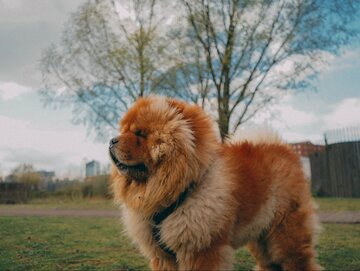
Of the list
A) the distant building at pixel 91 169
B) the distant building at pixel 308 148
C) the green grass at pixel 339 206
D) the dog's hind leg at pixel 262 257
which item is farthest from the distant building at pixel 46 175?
the dog's hind leg at pixel 262 257

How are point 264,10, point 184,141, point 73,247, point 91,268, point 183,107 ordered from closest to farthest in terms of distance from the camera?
1. point 184,141
2. point 183,107
3. point 91,268
4. point 73,247
5. point 264,10

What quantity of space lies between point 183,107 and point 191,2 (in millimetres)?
15746

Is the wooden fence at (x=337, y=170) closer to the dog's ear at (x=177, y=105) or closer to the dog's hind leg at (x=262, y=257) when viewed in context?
the dog's hind leg at (x=262, y=257)

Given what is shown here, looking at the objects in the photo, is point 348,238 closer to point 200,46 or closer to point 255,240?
point 255,240

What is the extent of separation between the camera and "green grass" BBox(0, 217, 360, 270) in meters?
5.29

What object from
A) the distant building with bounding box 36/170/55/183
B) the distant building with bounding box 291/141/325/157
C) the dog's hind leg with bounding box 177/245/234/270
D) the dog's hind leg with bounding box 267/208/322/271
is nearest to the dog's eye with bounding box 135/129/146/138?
the dog's hind leg with bounding box 177/245/234/270

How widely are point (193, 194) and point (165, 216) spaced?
293mm

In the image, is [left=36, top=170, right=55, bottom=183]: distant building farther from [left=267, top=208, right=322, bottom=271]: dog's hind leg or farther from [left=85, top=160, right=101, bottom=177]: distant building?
[left=267, top=208, right=322, bottom=271]: dog's hind leg

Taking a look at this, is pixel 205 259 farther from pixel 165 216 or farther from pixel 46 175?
pixel 46 175

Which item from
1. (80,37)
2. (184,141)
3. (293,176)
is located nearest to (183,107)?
(184,141)

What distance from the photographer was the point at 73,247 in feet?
22.3

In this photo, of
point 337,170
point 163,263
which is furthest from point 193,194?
point 337,170

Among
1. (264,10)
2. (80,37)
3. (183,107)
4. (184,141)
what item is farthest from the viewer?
(80,37)

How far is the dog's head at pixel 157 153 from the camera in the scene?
125 inches
